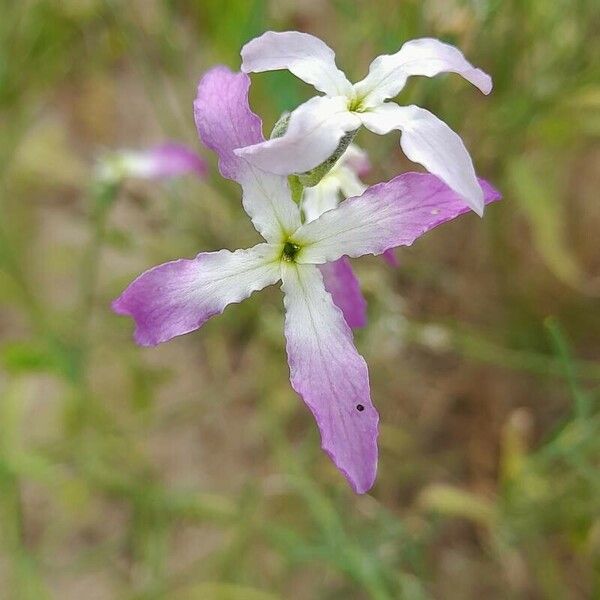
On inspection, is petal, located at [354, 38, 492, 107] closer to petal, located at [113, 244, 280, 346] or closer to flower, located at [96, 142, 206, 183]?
petal, located at [113, 244, 280, 346]

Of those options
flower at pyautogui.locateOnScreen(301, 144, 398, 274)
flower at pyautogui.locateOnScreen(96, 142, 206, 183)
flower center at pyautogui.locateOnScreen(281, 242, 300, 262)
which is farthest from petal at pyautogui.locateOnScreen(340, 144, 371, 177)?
flower at pyautogui.locateOnScreen(96, 142, 206, 183)

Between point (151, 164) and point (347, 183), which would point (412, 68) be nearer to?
point (347, 183)

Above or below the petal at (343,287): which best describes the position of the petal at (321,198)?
above

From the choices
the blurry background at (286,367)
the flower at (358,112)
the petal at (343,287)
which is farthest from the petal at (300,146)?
the blurry background at (286,367)

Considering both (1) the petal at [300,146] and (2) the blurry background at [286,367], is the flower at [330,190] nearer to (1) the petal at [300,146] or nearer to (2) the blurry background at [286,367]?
(1) the petal at [300,146]

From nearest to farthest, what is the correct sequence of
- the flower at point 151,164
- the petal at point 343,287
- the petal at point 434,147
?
the petal at point 434,147 → the petal at point 343,287 → the flower at point 151,164

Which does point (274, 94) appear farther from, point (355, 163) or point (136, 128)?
point (136, 128)

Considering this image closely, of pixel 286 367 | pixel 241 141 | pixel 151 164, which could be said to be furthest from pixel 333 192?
pixel 286 367
